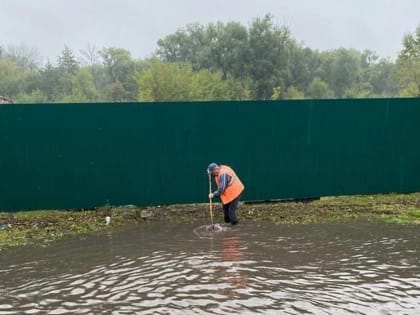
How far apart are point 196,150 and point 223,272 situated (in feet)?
13.7

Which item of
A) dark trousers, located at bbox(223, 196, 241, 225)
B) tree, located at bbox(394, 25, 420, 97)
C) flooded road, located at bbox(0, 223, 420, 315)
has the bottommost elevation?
flooded road, located at bbox(0, 223, 420, 315)

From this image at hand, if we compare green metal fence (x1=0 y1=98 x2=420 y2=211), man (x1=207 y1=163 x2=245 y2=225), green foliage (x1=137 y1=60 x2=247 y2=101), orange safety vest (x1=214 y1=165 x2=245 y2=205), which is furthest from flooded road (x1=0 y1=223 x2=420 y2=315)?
green foliage (x1=137 y1=60 x2=247 y2=101)

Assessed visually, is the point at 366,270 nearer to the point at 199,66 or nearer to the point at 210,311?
the point at 210,311

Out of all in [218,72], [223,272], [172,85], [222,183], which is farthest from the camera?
[218,72]

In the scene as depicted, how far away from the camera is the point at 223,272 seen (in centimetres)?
601

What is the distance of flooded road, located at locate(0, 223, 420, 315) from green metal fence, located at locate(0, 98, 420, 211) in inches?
68.8

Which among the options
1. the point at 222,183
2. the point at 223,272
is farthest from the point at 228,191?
the point at 223,272

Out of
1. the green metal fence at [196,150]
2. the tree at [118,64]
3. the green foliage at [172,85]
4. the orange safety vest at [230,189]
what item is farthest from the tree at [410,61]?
the tree at [118,64]

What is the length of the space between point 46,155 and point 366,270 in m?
6.26

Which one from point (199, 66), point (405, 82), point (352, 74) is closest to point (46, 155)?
point (405, 82)

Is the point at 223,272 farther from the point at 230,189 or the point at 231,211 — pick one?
the point at 230,189

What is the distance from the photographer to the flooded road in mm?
4980

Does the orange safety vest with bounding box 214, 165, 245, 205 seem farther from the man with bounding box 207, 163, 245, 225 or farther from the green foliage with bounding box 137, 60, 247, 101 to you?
the green foliage with bounding box 137, 60, 247, 101

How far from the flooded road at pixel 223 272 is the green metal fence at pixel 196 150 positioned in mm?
1748
